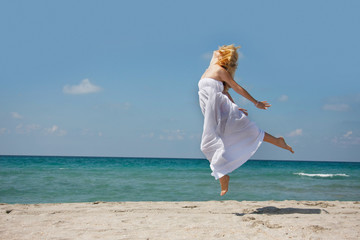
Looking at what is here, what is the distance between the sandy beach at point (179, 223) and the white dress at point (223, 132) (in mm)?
708

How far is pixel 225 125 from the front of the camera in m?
4.46

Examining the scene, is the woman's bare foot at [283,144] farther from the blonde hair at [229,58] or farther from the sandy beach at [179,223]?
the blonde hair at [229,58]

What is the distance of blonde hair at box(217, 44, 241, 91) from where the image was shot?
451 cm

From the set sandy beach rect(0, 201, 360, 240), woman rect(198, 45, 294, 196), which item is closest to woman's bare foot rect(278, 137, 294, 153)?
woman rect(198, 45, 294, 196)

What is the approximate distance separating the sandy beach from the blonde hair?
1.85 metres

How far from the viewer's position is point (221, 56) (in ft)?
15.0

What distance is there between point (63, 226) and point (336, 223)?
312cm

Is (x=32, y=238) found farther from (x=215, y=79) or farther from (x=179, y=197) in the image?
(x=179, y=197)

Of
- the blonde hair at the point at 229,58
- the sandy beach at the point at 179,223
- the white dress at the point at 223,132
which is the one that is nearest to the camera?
the sandy beach at the point at 179,223

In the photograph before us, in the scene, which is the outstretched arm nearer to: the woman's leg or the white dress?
the white dress

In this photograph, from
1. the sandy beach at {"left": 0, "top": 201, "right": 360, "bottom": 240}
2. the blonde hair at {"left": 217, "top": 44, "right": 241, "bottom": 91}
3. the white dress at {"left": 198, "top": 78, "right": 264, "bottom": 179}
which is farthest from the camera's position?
the blonde hair at {"left": 217, "top": 44, "right": 241, "bottom": 91}

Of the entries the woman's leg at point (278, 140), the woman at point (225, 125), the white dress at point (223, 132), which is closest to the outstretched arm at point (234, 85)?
the woman at point (225, 125)

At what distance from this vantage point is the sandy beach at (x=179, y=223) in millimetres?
3361

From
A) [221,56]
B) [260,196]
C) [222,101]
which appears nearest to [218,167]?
[222,101]
